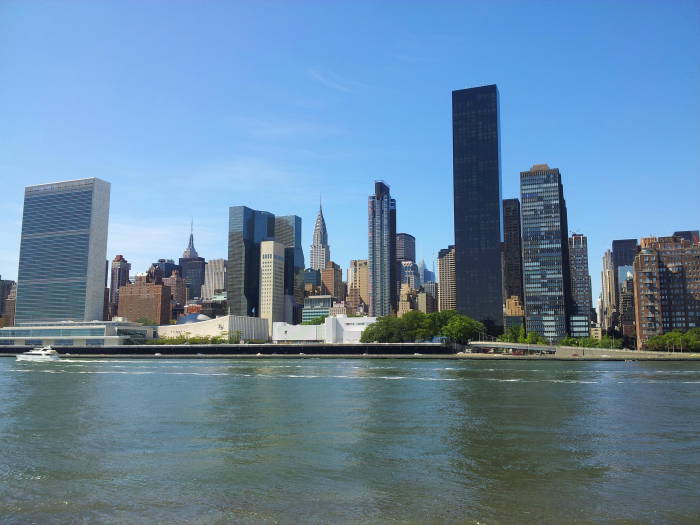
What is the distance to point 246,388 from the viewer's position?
6525 cm

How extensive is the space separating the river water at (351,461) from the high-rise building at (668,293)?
6347 inches

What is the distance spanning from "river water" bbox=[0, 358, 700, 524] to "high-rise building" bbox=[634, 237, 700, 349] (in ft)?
529

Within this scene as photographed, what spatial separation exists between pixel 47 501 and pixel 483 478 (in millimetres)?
16072

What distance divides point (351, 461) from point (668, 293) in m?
200

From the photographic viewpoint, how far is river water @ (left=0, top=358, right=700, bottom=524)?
19922 millimetres

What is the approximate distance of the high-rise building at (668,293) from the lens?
19512cm

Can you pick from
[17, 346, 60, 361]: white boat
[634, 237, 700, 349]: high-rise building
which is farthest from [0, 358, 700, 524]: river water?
[634, 237, 700, 349]: high-rise building

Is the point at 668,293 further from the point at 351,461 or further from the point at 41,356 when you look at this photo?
the point at 351,461

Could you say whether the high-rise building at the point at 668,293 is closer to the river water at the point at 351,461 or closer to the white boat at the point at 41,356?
the river water at the point at 351,461

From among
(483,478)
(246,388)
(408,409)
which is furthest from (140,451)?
(246,388)

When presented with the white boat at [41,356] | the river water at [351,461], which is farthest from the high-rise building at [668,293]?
the white boat at [41,356]

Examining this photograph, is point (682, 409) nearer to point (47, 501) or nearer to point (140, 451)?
point (140, 451)

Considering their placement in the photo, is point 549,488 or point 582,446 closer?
point 549,488

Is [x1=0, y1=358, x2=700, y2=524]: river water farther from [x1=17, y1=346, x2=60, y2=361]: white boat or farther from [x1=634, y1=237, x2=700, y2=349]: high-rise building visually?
[x1=634, y1=237, x2=700, y2=349]: high-rise building
